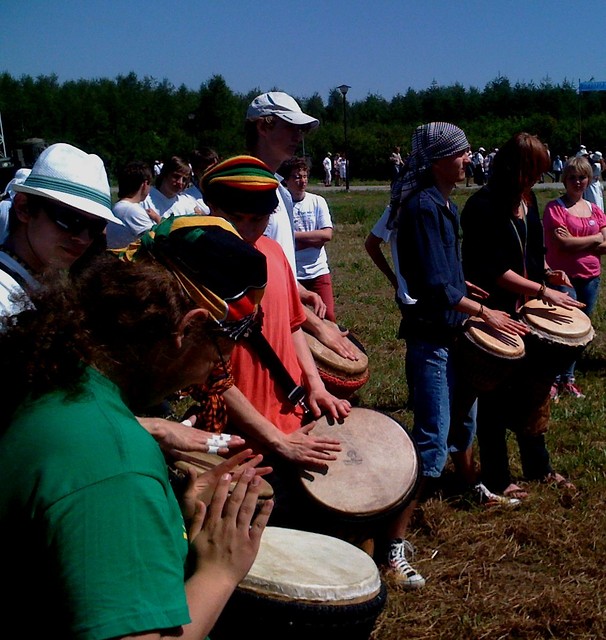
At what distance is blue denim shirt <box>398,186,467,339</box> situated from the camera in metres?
3.62

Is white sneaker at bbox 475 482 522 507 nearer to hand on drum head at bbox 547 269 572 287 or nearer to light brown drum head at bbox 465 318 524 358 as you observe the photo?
light brown drum head at bbox 465 318 524 358

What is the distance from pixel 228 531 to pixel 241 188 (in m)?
1.54

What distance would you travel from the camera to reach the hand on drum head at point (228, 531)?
1.47 m

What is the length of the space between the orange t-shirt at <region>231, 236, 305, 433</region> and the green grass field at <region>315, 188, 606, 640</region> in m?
1.09

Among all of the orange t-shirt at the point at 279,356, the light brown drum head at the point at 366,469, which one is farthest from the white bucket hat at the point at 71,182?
the light brown drum head at the point at 366,469

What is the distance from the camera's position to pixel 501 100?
209ft

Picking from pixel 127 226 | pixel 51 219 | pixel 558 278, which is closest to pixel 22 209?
pixel 51 219

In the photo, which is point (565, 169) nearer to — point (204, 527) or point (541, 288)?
point (541, 288)

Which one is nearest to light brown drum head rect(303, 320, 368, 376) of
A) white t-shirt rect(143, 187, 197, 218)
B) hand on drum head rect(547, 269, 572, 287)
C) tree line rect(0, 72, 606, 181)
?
hand on drum head rect(547, 269, 572, 287)

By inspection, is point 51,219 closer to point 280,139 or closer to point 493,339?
point 280,139

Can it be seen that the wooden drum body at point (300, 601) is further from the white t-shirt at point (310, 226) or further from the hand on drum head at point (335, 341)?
the white t-shirt at point (310, 226)

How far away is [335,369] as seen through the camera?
11.6 feet

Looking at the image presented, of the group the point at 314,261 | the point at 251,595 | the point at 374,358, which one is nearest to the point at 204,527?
the point at 251,595

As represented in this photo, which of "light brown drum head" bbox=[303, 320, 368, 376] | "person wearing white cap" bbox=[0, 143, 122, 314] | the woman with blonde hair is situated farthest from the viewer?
the woman with blonde hair
